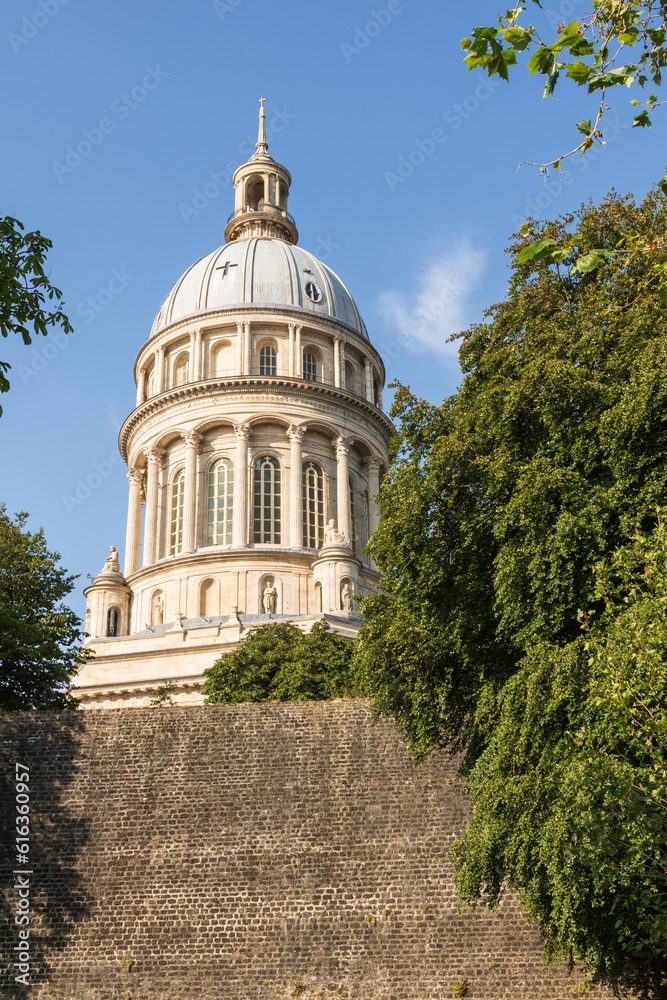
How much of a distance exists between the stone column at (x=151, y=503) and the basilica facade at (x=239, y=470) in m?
0.07

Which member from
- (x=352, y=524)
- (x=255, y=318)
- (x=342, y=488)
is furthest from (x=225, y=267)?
(x=352, y=524)

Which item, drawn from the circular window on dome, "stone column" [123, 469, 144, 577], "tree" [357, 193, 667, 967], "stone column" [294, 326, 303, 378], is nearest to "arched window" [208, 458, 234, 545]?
"stone column" [123, 469, 144, 577]

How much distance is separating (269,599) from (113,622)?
343 inches

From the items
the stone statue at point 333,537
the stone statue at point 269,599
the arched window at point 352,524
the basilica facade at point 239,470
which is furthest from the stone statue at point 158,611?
the arched window at point 352,524

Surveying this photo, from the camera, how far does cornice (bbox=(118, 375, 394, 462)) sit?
177 feet

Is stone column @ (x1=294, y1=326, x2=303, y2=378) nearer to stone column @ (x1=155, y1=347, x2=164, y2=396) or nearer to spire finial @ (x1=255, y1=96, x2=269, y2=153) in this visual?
stone column @ (x1=155, y1=347, x2=164, y2=396)

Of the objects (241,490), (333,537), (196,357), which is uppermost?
(196,357)

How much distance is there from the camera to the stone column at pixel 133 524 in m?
55.8

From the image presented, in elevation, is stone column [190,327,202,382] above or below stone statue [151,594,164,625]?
above

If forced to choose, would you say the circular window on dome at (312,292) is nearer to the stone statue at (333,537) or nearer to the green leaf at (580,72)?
the stone statue at (333,537)

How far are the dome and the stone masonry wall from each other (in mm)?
37829

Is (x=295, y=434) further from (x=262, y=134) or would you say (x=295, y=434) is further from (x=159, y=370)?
(x=262, y=134)

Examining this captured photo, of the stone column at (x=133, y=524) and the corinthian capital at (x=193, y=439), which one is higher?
the corinthian capital at (x=193, y=439)

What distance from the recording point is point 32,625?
2928 centimetres
